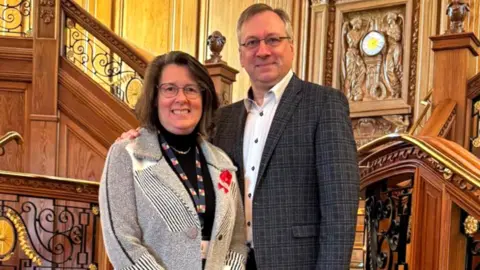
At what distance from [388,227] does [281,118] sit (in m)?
1.05

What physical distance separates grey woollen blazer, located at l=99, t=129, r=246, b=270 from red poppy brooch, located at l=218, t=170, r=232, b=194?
3 cm

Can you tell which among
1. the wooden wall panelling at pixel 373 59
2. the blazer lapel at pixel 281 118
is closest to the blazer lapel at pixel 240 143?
the blazer lapel at pixel 281 118

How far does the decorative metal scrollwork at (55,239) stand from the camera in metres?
4.20

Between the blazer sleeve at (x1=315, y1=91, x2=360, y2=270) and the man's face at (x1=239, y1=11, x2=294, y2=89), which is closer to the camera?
the blazer sleeve at (x1=315, y1=91, x2=360, y2=270)

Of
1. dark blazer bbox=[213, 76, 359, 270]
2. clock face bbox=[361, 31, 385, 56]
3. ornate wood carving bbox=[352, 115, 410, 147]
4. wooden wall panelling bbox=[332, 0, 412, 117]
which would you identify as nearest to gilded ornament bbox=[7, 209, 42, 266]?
dark blazer bbox=[213, 76, 359, 270]

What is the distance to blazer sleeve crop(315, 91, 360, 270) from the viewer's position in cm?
190

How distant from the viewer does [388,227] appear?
2832 mm

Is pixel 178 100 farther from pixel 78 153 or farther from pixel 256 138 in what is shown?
pixel 78 153

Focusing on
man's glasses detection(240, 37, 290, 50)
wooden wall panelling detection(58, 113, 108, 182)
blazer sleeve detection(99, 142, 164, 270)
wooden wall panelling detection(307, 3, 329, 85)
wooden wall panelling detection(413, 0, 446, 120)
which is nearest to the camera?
blazer sleeve detection(99, 142, 164, 270)

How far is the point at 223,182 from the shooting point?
6.65ft

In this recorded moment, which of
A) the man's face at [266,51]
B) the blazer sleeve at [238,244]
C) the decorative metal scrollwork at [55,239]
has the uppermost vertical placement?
the man's face at [266,51]

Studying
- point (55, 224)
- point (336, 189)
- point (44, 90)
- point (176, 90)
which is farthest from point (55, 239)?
point (336, 189)

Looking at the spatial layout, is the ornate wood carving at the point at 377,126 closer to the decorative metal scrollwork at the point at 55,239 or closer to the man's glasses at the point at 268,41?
the decorative metal scrollwork at the point at 55,239

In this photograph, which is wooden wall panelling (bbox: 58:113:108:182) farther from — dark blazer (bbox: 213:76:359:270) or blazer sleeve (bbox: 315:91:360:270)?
blazer sleeve (bbox: 315:91:360:270)
